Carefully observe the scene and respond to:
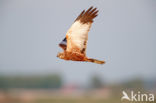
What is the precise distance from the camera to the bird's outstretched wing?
6.50m

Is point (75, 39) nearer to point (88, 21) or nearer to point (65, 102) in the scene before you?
point (88, 21)

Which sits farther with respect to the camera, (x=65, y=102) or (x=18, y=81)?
(x=18, y=81)

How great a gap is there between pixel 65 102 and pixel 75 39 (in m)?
26.5

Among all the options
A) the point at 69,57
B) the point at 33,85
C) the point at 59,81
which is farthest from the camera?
the point at 59,81

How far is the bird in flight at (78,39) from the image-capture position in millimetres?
6418

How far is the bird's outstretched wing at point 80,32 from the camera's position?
6504 millimetres

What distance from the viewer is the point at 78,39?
659 centimetres

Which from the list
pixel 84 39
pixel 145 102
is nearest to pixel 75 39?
pixel 84 39

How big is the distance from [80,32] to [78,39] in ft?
0.47

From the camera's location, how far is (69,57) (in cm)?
642

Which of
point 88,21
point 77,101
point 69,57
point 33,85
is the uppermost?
point 33,85

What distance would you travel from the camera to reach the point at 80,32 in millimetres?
6672

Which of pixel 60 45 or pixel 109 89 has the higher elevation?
pixel 109 89

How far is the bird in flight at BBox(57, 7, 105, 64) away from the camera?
6418 millimetres
